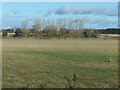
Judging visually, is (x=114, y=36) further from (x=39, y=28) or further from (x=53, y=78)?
(x=53, y=78)

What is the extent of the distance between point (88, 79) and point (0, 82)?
3.65 m

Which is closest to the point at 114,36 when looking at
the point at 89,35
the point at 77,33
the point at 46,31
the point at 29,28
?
the point at 89,35

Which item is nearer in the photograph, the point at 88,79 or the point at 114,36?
the point at 88,79

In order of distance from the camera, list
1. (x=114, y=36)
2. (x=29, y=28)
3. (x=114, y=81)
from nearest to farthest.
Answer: (x=114, y=81)
(x=114, y=36)
(x=29, y=28)

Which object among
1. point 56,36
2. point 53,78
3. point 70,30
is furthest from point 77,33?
point 53,78

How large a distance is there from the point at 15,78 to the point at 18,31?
10821 centimetres

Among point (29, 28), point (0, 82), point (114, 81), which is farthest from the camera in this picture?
point (29, 28)

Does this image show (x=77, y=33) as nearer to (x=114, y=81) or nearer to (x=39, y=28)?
(x=39, y=28)

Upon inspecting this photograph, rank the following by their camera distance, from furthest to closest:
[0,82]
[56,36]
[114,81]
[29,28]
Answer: [29,28], [56,36], [114,81], [0,82]

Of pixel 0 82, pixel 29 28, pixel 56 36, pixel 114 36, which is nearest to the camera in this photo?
pixel 0 82

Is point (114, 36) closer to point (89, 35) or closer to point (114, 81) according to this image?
point (89, 35)

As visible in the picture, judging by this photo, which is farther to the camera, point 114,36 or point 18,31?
point 18,31

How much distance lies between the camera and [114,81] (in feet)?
31.8

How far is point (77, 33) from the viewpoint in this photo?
125000 mm
